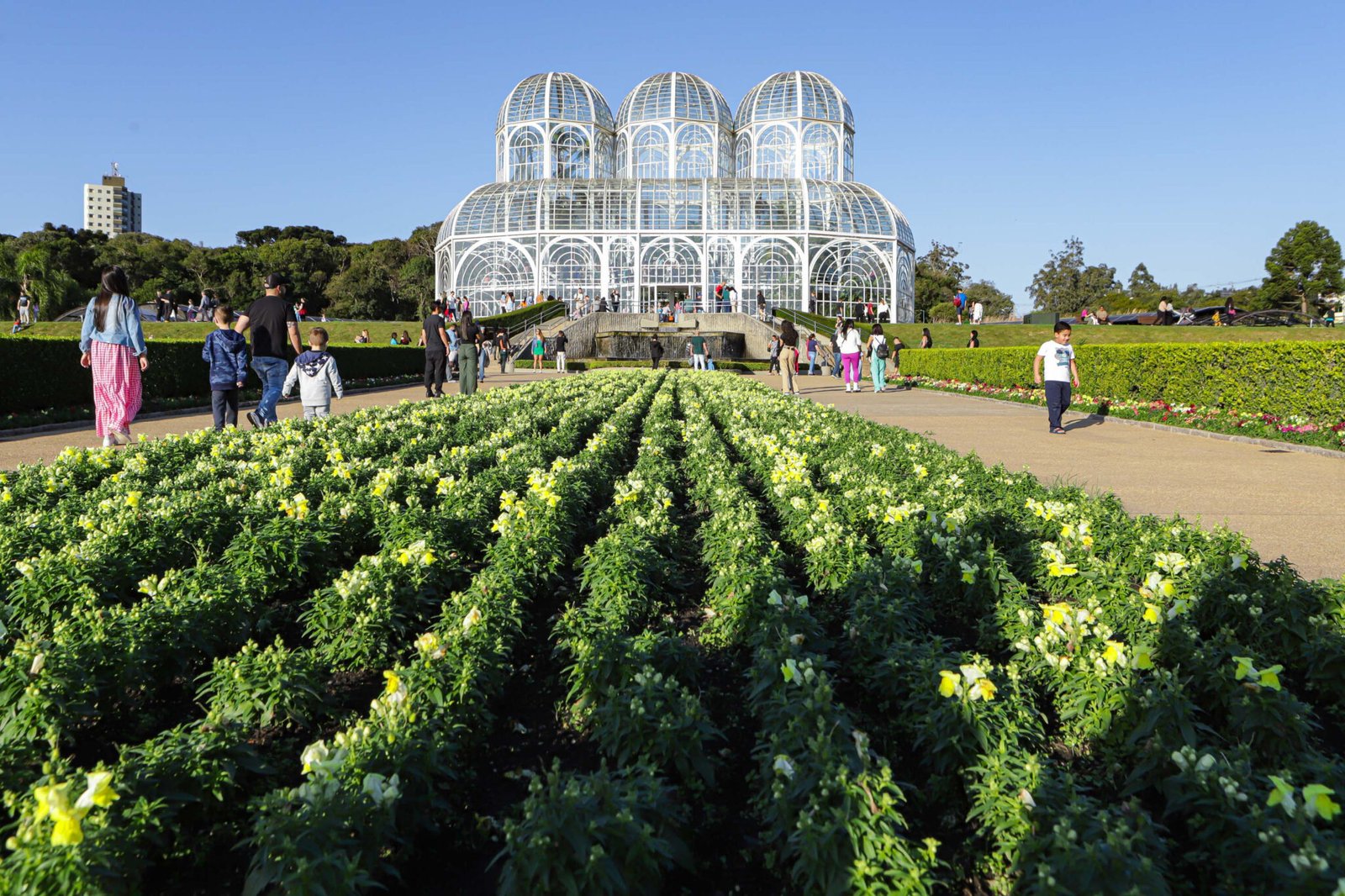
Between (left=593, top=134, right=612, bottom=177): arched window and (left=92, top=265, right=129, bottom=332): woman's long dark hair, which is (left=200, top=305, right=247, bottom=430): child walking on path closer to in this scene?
(left=92, top=265, right=129, bottom=332): woman's long dark hair

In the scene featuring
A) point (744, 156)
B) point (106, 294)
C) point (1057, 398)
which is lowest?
point (1057, 398)

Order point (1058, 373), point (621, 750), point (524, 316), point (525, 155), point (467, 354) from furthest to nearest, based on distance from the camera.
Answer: point (525, 155)
point (524, 316)
point (467, 354)
point (1058, 373)
point (621, 750)

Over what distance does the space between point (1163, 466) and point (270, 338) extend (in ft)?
32.5

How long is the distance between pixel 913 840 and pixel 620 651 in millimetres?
1177

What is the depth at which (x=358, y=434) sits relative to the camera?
7898 millimetres

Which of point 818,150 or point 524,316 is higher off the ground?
point 818,150

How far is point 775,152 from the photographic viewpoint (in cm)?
5403

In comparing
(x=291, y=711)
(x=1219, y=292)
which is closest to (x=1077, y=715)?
(x=291, y=711)

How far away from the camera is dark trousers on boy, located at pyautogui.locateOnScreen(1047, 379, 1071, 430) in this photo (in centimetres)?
1195

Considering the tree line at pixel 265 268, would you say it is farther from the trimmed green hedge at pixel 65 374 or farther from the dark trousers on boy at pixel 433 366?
the dark trousers on boy at pixel 433 366

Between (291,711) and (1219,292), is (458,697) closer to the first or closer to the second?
(291,711)

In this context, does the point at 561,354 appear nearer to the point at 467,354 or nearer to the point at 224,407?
the point at 467,354

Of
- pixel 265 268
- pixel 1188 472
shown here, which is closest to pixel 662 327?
pixel 1188 472

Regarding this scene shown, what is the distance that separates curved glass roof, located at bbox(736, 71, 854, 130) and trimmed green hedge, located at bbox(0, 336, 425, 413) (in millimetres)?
43519
